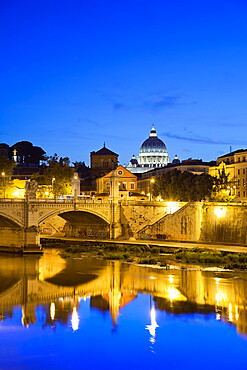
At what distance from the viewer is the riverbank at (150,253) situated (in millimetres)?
47700

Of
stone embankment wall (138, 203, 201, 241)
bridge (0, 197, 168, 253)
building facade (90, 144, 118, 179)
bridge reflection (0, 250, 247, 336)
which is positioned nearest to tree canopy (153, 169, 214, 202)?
bridge (0, 197, 168, 253)

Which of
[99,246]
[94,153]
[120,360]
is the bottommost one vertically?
[120,360]

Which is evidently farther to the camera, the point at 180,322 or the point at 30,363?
the point at 180,322

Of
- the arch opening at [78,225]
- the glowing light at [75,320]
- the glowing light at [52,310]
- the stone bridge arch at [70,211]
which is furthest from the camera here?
the arch opening at [78,225]

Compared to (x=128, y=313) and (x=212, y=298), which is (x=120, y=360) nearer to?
(x=128, y=313)

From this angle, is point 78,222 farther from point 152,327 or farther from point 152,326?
point 152,327

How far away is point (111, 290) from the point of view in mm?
38344

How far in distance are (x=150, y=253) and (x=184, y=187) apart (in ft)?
105

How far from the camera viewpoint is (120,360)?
24734 mm

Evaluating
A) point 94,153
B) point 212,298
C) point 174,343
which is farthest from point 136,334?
point 94,153

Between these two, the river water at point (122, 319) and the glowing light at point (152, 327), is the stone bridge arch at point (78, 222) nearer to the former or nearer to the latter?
the river water at point (122, 319)

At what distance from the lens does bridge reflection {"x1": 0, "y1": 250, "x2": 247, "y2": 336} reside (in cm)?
3203

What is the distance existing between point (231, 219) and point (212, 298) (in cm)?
2499

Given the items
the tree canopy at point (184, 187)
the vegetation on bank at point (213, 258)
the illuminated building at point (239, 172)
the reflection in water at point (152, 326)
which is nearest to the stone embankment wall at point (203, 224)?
the vegetation on bank at point (213, 258)
